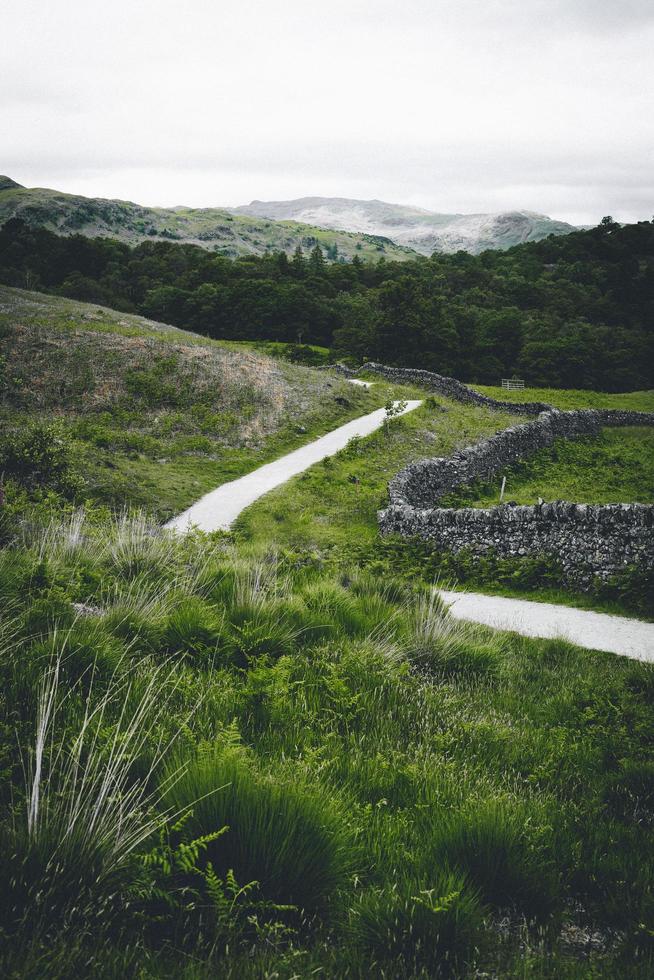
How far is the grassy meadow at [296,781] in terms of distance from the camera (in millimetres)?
2254

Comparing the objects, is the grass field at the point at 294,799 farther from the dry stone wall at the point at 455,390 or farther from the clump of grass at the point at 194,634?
the dry stone wall at the point at 455,390

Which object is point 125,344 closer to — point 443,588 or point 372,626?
point 443,588

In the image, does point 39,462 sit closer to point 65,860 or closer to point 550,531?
point 550,531

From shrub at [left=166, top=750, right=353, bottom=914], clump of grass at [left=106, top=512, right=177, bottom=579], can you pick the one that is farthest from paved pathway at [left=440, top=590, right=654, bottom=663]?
shrub at [left=166, top=750, right=353, bottom=914]

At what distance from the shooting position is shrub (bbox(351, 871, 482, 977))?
7.54 ft

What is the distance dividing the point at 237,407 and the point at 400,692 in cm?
2181

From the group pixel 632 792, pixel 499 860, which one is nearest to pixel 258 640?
pixel 499 860

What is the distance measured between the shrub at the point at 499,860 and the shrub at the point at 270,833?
56 cm

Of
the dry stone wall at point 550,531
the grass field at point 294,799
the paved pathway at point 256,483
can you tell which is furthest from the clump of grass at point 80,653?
the dry stone wall at point 550,531

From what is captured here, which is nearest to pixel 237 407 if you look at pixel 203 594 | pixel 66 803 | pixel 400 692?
pixel 203 594

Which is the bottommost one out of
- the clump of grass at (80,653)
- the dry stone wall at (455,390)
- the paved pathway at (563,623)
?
the paved pathway at (563,623)

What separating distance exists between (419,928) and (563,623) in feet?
27.9

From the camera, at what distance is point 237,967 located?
2.07m

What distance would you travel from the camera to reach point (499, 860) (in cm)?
289
